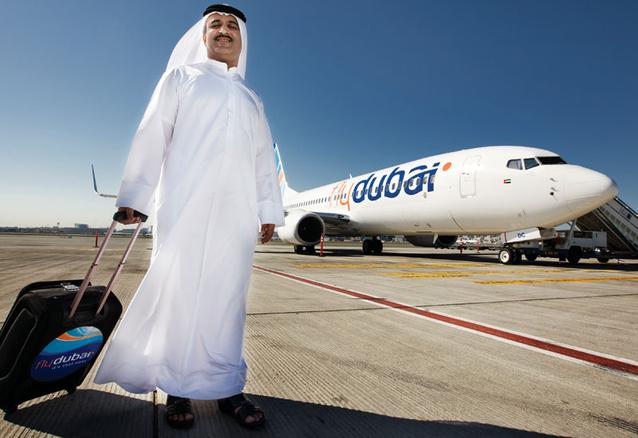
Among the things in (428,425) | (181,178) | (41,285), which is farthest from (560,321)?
(41,285)

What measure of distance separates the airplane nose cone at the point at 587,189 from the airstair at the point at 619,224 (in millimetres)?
7019

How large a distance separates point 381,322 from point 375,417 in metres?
1.59

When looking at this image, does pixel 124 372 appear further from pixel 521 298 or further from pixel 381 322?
pixel 521 298

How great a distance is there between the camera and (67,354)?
1405 millimetres

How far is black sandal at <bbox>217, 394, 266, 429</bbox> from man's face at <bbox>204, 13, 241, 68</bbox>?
1.69 meters

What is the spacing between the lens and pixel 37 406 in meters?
1.44

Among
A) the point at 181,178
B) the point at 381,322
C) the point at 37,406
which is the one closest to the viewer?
the point at 37,406

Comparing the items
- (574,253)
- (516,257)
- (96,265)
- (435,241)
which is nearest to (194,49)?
(96,265)

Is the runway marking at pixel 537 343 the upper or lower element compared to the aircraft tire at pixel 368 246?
lower

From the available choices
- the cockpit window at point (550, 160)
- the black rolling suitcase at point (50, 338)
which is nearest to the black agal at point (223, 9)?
the black rolling suitcase at point (50, 338)

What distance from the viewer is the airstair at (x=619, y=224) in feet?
43.0

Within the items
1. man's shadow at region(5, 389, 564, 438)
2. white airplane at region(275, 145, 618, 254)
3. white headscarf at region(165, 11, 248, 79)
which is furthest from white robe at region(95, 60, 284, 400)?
white airplane at region(275, 145, 618, 254)

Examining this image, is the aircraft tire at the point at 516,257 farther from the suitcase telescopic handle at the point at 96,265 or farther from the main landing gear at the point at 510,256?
A: the suitcase telescopic handle at the point at 96,265

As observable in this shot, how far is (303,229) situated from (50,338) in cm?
1218
